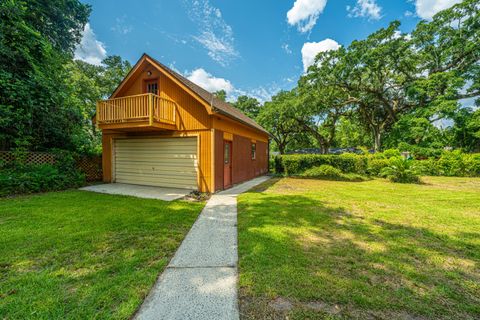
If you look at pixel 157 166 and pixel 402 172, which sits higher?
pixel 157 166

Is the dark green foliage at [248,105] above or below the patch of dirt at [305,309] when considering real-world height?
above

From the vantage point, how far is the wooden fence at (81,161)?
24.4ft

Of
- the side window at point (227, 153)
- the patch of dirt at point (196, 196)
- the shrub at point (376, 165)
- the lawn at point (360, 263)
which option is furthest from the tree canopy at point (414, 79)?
the patch of dirt at point (196, 196)

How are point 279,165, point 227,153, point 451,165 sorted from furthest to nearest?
point 279,165 < point 451,165 < point 227,153

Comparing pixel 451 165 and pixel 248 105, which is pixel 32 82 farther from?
pixel 248 105

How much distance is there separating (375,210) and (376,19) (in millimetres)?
17170

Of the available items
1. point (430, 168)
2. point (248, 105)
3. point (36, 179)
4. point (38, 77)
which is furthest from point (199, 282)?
point (248, 105)

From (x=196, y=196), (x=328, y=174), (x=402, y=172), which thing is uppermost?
(x=402, y=172)

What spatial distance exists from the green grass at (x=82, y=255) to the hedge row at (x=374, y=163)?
923 centimetres

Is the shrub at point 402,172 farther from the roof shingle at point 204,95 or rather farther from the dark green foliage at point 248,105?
the dark green foliage at point 248,105

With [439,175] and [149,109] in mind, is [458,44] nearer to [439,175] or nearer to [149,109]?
[439,175]

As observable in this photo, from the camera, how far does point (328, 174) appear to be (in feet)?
Answer: 39.5

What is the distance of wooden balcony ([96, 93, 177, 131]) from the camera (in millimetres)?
7539

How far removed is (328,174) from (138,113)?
34.9 feet
